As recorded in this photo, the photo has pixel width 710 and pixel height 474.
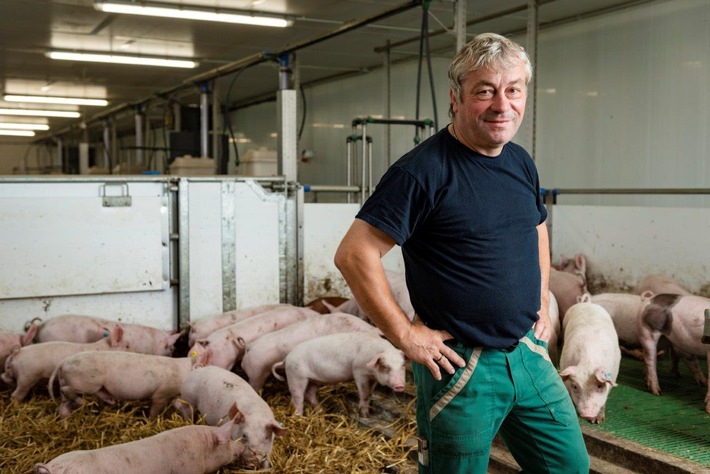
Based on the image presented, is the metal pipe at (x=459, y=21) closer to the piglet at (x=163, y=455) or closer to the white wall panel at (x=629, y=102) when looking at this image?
the white wall panel at (x=629, y=102)

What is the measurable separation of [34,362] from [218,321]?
4.69 feet

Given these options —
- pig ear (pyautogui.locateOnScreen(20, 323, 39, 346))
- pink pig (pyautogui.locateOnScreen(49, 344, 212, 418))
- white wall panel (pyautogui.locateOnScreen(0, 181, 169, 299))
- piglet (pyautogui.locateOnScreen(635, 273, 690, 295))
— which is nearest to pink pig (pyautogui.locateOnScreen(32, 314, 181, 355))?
pig ear (pyautogui.locateOnScreen(20, 323, 39, 346))

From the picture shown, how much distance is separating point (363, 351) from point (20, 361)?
2278 mm

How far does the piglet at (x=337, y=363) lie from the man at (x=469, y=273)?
2273mm

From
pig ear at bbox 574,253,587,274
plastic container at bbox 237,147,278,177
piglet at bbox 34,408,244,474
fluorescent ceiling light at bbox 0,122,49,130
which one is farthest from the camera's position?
fluorescent ceiling light at bbox 0,122,49,130

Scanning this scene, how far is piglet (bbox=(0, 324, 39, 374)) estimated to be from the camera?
18.6 ft

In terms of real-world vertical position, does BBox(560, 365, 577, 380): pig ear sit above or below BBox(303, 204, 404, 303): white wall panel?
below

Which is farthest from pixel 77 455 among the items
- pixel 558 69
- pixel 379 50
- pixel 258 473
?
pixel 379 50

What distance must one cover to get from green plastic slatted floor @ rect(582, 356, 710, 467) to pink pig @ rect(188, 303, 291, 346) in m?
2.80

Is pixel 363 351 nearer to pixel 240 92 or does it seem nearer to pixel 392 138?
pixel 392 138

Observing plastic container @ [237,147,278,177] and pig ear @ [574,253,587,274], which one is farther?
plastic container @ [237,147,278,177]

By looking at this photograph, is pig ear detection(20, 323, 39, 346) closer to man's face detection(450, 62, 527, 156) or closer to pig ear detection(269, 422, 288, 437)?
pig ear detection(269, 422, 288, 437)

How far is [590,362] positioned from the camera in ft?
14.5

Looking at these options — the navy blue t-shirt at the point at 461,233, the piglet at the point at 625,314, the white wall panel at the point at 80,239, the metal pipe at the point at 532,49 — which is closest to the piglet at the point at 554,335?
the piglet at the point at 625,314
